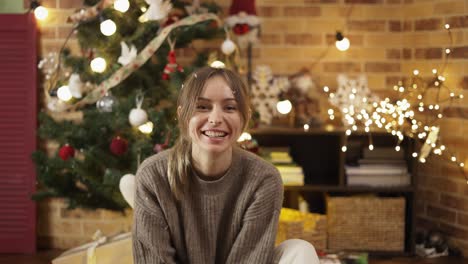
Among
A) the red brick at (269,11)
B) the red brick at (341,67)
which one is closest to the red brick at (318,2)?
the red brick at (269,11)

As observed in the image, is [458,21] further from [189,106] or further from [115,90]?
[189,106]

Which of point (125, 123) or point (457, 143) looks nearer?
point (125, 123)

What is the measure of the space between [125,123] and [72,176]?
0.43 m

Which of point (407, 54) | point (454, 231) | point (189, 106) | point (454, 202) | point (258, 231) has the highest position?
point (407, 54)

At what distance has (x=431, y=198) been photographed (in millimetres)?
3531

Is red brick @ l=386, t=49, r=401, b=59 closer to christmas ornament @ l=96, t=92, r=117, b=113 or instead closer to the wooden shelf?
the wooden shelf

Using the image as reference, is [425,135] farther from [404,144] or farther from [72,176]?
[72,176]

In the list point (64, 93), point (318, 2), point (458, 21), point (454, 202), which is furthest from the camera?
point (318, 2)

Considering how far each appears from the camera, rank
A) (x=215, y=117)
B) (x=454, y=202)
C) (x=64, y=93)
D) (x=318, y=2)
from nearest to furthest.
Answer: (x=215, y=117)
(x=64, y=93)
(x=454, y=202)
(x=318, y=2)

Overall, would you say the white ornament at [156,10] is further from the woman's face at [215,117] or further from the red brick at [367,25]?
the red brick at [367,25]

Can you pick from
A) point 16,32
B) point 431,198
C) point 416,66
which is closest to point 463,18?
point 416,66

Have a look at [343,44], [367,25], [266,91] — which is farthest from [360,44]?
[266,91]

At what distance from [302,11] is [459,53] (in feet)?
2.67

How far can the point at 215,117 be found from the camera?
1877 millimetres
